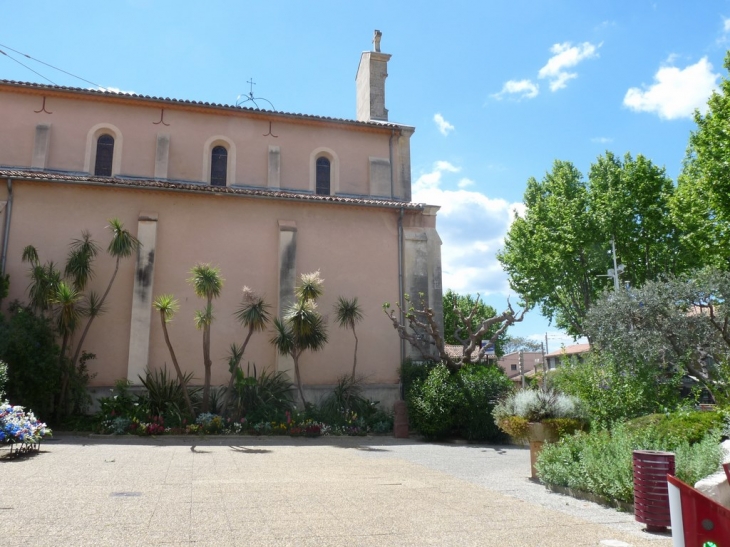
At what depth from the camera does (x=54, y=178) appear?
17500 millimetres

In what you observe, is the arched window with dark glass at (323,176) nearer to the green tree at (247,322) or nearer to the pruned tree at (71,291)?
the green tree at (247,322)

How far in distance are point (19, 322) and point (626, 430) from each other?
14862mm

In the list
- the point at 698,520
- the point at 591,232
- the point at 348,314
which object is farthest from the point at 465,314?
the point at 698,520

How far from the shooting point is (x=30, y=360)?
14.7 meters

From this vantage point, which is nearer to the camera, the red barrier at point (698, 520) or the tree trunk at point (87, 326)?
the red barrier at point (698, 520)

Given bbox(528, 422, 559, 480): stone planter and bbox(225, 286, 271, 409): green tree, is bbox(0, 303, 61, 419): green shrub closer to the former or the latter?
bbox(225, 286, 271, 409): green tree

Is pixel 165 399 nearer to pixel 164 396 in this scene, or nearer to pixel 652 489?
pixel 164 396

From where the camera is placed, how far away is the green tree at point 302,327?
16.4 m

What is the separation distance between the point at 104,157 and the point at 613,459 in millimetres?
19947

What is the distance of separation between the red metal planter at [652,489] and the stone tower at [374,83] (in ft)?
65.5

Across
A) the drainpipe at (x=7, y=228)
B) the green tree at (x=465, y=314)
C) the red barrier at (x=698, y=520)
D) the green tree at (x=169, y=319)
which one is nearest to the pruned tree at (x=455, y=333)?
the green tree at (x=169, y=319)

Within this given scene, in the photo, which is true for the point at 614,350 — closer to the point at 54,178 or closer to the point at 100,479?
the point at 100,479

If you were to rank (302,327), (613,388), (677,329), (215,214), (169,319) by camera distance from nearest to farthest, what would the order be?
(613,388) < (677,329) < (169,319) < (302,327) < (215,214)

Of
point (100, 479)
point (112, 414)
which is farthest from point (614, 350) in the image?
point (112, 414)
